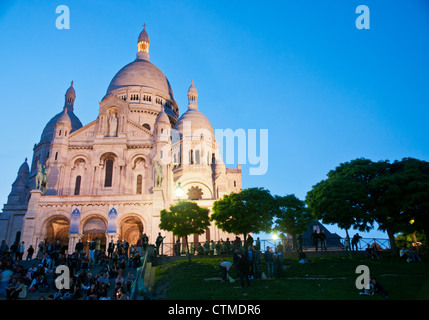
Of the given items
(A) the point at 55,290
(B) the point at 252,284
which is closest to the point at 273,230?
(B) the point at 252,284

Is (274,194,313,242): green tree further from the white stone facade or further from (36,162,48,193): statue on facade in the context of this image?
(36,162,48,193): statue on facade

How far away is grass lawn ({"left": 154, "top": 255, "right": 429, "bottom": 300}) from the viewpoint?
15695 mm

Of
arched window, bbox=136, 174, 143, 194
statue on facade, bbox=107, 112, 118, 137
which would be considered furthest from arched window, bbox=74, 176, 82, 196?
arched window, bbox=136, 174, 143, 194

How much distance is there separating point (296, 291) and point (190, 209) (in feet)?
59.3

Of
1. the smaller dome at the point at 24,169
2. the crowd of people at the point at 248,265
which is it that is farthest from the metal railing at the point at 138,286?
the smaller dome at the point at 24,169

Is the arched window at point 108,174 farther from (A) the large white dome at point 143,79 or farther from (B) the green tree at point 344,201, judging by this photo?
(B) the green tree at point 344,201

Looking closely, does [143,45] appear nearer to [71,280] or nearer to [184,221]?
[184,221]

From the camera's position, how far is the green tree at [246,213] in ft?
109

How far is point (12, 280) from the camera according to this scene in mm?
17375

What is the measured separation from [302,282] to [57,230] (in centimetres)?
3232

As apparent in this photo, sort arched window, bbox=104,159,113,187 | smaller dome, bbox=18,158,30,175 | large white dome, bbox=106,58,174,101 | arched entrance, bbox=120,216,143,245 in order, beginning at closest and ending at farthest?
1. arched entrance, bbox=120,216,143,245
2. arched window, bbox=104,159,113,187
3. smaller dome, bbox=18,158,30,175
4. large white dome, bbox=106,58,174,101

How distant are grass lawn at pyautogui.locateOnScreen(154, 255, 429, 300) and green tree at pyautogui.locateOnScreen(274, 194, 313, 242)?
666 centimetres

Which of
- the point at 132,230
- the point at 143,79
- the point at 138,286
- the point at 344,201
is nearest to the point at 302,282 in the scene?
→ the point at 138,286
